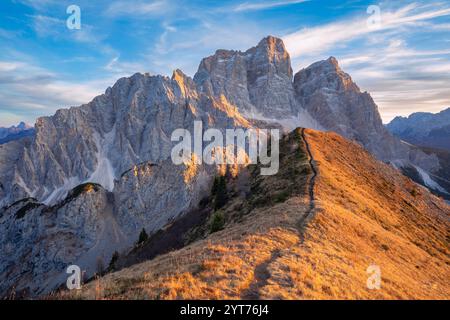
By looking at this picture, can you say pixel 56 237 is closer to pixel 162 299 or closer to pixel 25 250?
pixel 25 250

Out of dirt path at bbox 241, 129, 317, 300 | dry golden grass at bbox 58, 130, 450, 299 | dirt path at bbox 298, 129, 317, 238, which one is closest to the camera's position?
dirt path at bbox 241, 129, 317, 300

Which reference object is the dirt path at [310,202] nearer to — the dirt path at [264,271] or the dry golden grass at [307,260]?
the dirt path at [264,271]

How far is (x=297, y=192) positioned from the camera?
38125 mm

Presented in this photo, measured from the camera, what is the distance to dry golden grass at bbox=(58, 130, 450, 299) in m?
Answer: 14.2

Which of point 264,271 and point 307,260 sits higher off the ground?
point 264,271

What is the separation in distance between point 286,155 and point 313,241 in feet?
129

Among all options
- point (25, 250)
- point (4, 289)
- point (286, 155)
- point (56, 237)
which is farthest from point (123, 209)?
point (286, 155)

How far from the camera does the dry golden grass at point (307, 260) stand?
46.7 feet

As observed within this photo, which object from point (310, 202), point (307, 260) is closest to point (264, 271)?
point (307, 260)

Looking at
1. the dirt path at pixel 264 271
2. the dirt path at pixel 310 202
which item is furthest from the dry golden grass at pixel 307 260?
the dirt path at pixel 310 202

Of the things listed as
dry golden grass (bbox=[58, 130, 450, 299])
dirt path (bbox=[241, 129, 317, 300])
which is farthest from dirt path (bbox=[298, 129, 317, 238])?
dry golden grass (bbox=[58, 130, 450, 299])

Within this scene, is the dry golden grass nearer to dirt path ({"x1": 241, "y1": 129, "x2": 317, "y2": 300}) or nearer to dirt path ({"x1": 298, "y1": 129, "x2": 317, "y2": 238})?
dirt path ({"x1": 241, "y1": 129, "x2": 317, "y2": 300})

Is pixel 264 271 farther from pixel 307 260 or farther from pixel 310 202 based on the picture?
pixel 310 202

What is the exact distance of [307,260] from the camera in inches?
738
